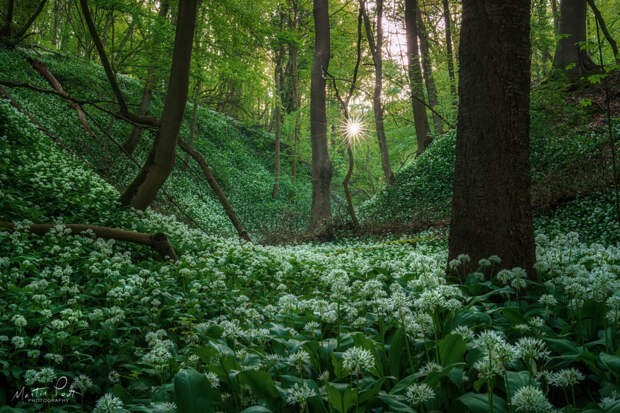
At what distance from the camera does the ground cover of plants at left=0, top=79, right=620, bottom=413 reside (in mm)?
1670

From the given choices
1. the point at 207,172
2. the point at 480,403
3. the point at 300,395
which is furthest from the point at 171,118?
the point at 480,403

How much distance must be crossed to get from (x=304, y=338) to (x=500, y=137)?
2563 mm

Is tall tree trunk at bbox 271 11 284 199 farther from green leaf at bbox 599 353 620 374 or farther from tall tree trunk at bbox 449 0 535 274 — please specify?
green leaf at bbox 599 353 620 374

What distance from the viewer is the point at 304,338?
2500mm

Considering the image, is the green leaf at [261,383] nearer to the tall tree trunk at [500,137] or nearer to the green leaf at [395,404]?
the green leaf at [395,404]

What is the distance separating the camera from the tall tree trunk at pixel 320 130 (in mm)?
13602

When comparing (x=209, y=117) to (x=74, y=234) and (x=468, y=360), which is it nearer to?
(x=74, y=234)

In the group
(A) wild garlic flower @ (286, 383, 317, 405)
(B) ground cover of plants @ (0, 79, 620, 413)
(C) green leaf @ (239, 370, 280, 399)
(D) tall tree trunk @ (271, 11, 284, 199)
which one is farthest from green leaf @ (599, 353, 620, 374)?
(D) tall tree trunk @ (271, 11, 284, 199)

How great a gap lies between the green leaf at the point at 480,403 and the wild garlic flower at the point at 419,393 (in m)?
0.13

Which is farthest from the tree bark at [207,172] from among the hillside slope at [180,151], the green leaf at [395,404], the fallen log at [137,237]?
the green leaf at [395,404]

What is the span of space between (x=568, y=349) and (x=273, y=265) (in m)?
3.99

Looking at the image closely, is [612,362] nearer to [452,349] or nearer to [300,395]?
[452,349]

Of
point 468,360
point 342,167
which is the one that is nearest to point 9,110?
point 468,360

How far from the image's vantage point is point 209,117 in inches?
717
